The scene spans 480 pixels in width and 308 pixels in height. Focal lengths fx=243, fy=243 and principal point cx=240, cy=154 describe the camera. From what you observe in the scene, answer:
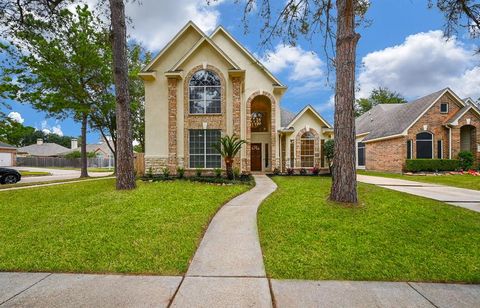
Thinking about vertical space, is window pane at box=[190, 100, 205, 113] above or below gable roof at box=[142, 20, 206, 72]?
below

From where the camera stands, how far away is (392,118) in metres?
22.9

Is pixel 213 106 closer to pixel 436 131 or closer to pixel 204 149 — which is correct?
pixel 204 149

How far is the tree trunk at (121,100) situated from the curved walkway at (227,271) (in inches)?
203

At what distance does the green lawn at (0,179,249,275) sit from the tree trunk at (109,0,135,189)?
1.31 meters

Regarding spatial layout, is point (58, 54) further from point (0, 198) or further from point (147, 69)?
point (0, 198)

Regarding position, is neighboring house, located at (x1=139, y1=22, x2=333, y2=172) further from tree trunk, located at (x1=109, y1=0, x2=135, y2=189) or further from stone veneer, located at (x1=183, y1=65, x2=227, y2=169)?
tree trunk, located at (x1=109, y1=0, x2=135, y2=189)

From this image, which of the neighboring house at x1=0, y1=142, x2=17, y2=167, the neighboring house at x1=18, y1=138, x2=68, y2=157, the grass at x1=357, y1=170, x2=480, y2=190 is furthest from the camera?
the neighboring house at x1=18, y1=138, x2=68, y2=157

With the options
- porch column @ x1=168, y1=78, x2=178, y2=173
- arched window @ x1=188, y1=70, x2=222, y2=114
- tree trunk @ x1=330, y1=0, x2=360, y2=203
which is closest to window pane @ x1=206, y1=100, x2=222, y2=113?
arched window @ x1=188, y1=70, x2=222, y2=114

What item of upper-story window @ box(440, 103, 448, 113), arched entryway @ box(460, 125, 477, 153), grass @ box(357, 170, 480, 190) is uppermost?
upper-story window @ box(440, 103, 448, 113)

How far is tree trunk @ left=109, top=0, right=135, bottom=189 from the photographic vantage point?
29.7ft

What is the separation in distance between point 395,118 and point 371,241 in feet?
72.1

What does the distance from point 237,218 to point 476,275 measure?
423cm

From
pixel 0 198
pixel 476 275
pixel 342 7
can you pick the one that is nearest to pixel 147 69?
pixel 0 198

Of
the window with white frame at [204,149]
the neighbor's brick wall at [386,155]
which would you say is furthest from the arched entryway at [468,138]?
the window with white frame at [204,149]
